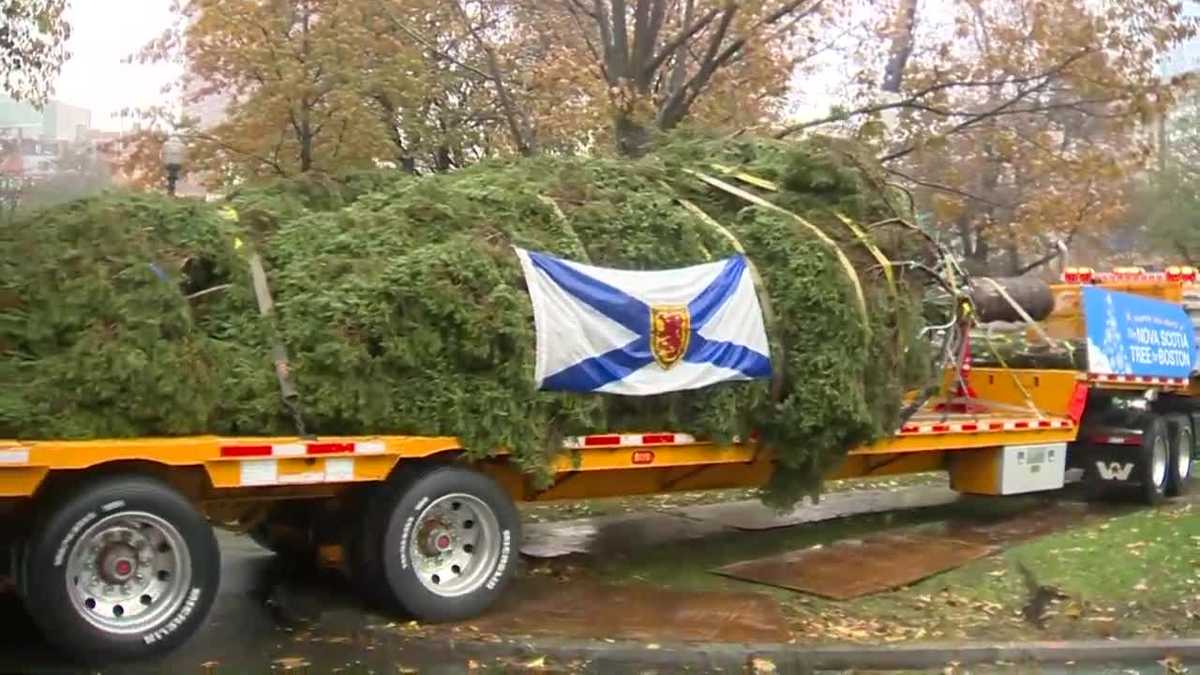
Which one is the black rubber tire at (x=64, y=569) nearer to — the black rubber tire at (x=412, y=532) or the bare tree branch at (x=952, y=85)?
the black rubber tire at (x=412, y=532)

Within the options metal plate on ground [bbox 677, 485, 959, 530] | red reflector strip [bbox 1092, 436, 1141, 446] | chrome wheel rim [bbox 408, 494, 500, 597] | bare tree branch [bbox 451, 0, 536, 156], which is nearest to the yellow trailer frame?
chrome wheel rim [bbox 408, 494, 500, 597]

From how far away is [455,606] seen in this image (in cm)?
800

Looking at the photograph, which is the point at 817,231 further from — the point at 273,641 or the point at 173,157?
the point at 173,157

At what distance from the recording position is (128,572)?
22.5 feet

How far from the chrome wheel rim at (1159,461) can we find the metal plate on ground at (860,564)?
146 inches

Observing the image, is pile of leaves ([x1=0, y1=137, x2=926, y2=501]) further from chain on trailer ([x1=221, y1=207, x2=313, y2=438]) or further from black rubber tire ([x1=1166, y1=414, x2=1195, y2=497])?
black rubber tire ([x1=1166, y1=414, x2=1195, y2=497])

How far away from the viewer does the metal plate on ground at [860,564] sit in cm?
936

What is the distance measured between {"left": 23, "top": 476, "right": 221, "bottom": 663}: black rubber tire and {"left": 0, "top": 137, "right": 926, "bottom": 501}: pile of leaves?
446mm

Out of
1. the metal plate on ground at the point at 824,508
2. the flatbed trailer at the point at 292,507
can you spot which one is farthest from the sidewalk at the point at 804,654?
the metal plate on ground at the point at 824,508

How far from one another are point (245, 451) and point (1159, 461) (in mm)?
10423

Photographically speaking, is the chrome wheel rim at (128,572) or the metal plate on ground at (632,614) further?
the metal plate on ground at (632,614)

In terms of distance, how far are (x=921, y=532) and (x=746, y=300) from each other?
11.7ft

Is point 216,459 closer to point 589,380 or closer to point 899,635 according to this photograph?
point 589,380

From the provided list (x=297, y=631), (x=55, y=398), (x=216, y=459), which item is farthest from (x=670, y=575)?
(x=55, y=398)
